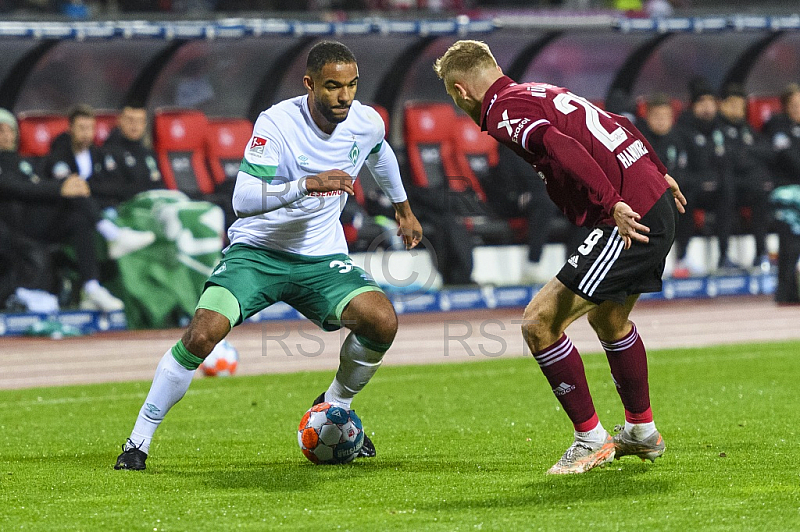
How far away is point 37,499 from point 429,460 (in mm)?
1882

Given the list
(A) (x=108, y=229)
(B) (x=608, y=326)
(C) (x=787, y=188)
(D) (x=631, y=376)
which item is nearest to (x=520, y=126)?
(B) (x=608, y=326)

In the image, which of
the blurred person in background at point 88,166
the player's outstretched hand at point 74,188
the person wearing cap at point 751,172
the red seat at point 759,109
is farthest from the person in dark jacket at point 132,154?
the red seat at point 759,109

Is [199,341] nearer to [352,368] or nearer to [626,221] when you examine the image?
[352,368]

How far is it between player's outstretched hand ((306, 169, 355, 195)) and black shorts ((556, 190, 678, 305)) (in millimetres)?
1034

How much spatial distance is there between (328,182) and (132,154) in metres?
8.53

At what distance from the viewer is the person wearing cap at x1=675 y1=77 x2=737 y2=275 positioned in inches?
619

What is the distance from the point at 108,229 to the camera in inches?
Answer: 507

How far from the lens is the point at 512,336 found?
12.6m

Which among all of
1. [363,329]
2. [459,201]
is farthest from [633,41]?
[363,329]

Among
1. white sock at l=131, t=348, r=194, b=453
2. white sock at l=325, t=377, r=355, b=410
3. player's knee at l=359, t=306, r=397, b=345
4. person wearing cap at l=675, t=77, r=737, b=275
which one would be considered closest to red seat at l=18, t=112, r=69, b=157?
person wearing cap at l=675, t=77, r=737, b=275

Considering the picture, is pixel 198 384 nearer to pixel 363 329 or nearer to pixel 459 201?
pixel 363 329

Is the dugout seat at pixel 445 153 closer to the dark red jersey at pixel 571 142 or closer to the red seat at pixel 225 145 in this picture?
the red seat at pixel 225 145

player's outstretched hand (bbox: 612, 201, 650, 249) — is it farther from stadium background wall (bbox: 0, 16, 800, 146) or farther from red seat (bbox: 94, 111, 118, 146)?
red seat (bbox: 94, 111, 118, 146)

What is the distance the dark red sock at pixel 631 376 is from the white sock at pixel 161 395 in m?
1.97
